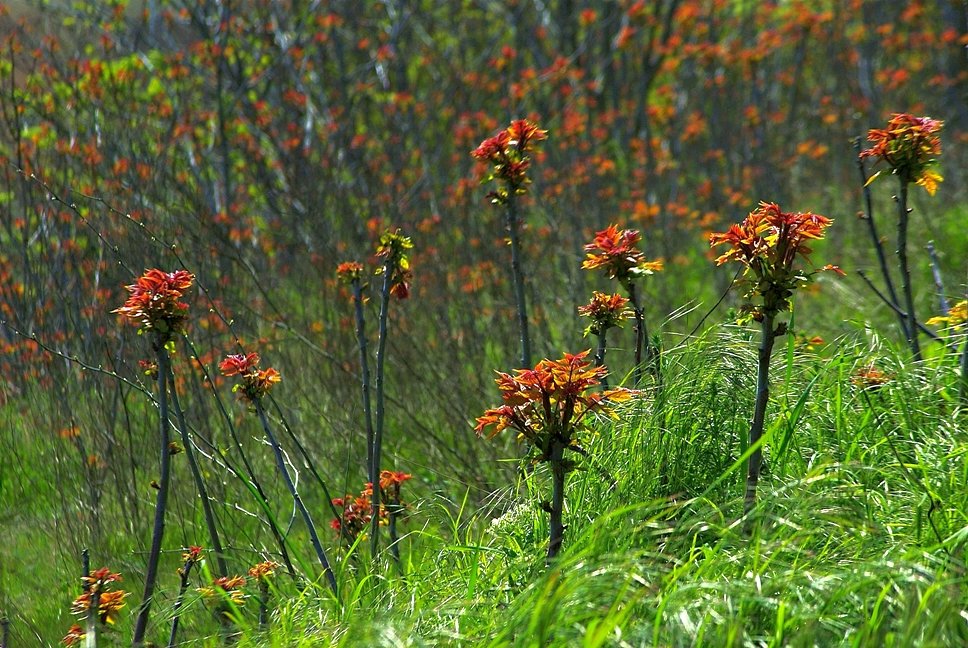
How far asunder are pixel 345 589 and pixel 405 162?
5.95m

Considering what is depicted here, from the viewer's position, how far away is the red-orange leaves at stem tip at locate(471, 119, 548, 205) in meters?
3.23

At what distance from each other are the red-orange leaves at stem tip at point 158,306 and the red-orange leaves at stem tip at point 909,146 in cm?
207

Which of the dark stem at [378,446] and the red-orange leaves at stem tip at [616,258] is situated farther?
the red-orange leaves at stem tip at [616,258]

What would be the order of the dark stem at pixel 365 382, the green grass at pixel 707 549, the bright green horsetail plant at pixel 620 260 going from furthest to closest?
the dark stem at pixel 365 382, the bright green horsetail plant at pixel 620 260, the green grass at pixel 707 549

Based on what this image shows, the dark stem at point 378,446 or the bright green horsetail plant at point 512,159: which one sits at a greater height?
the bright green horsetail plant at point 512,159

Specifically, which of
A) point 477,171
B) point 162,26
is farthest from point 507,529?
point 162,26

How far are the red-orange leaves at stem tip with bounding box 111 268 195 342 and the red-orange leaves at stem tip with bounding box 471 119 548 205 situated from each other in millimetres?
1066

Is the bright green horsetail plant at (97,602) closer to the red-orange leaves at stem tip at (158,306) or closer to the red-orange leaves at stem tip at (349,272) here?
the red-orange leaves at stem tip at (158,306)

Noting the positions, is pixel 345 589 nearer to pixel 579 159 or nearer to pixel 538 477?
pixel 538 477

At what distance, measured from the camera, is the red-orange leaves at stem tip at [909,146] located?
10.2 ft

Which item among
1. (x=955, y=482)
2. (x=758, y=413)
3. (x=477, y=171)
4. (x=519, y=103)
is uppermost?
(x=519, y=103)

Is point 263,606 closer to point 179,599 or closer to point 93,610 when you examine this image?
point 179,599

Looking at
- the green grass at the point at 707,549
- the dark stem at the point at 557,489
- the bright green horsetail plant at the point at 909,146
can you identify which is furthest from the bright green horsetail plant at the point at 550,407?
the bright green horsetail plant at the point at 909,146

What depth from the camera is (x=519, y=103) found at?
9461 mm
